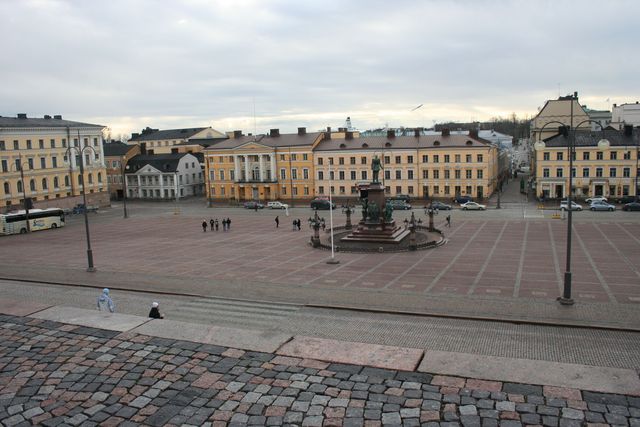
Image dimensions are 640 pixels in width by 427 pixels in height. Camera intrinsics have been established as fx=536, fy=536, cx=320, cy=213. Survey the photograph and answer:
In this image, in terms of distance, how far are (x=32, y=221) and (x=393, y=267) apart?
44551 mm

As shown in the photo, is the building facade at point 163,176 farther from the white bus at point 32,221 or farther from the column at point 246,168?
the white bus at point 32,221

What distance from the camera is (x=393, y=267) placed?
32.3 m

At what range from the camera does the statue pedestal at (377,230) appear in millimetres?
40688

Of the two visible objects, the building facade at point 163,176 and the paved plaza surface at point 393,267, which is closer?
the paved plaza surface at point 393,267

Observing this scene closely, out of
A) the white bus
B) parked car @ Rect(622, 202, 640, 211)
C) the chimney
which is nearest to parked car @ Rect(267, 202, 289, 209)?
the white bus

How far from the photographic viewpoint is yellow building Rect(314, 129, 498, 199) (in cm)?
7488

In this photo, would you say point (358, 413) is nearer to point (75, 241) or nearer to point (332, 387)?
point (332, 387)

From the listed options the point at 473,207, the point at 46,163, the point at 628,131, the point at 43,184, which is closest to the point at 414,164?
the point at 473,207

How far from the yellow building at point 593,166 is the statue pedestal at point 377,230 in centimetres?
3320

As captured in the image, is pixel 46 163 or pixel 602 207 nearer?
pixel 602 207

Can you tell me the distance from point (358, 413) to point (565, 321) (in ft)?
41.4

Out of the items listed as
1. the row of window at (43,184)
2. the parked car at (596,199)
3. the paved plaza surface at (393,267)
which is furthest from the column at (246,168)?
the parked car at (596,199)

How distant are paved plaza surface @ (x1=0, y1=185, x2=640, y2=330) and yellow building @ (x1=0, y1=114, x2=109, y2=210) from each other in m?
19.5

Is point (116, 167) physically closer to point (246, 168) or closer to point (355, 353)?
point (246, 168)
